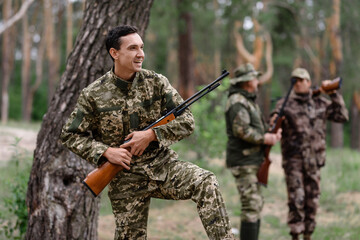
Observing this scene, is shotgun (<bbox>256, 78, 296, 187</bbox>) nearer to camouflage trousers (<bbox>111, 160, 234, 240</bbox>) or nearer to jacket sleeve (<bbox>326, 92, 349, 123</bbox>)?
jacket sleeve (<bbox>326, 92, 349, 123</bbox>)

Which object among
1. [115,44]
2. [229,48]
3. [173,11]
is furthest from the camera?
[229,48]

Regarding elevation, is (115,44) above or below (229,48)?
below

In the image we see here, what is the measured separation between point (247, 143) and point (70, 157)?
2.12m

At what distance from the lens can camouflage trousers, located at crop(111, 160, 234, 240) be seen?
2900 mm

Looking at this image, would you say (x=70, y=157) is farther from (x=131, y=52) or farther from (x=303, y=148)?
(x=303, y=148)

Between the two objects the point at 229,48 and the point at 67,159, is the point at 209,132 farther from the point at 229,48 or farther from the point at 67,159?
the point at 229,48

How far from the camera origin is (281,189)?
30.9 feet

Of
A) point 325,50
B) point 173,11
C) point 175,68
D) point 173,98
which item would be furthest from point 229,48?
point 173,98

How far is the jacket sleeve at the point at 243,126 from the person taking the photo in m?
5.15

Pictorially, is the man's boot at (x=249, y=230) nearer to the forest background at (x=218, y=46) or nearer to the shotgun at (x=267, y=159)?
the shotgun at (x=267, y=159)

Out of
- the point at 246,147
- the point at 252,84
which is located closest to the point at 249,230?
the point at 246,147

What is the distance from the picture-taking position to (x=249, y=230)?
522 cm

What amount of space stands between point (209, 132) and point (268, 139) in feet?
12.7

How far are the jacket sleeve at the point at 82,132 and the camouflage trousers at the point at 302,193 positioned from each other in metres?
3.33
